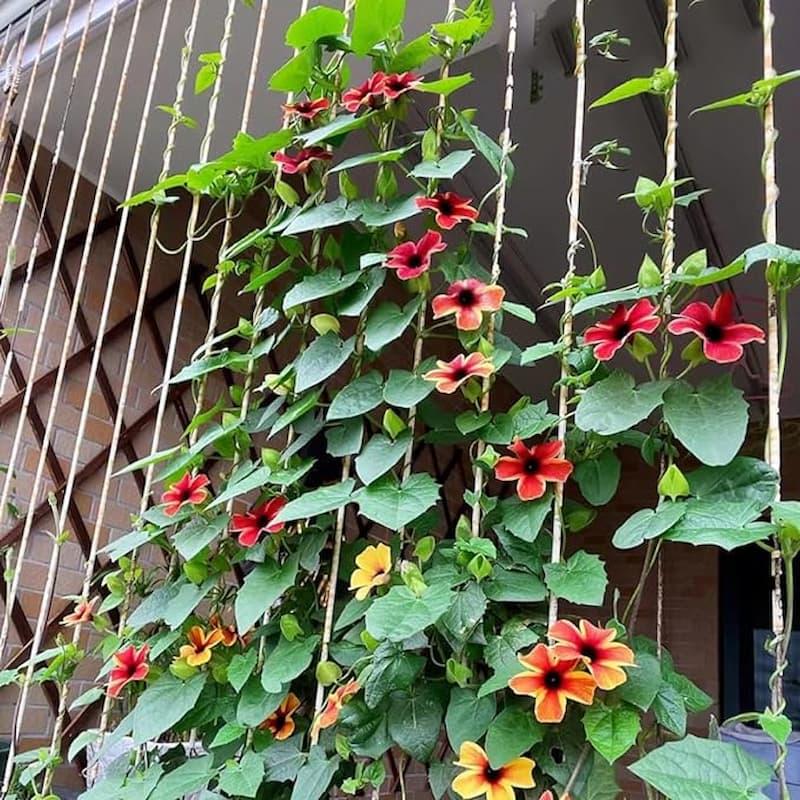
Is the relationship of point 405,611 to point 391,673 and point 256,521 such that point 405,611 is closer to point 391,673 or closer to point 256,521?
point 391,673

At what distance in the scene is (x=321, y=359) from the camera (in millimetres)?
905

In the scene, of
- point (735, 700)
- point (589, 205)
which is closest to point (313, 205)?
point (589, 205)

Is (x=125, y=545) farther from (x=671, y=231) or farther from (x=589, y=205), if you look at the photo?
(x=589, y=205)

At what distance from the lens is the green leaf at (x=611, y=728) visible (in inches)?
24.0

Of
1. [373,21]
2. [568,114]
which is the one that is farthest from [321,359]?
[568,114]

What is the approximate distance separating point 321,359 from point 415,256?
157 mm

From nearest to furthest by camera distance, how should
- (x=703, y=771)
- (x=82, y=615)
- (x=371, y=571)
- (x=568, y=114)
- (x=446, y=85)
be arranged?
(x=703, y=771) → (x=371, y=571) → (x=446, y=85) → (x=82, y=615) → (x=568, y=114)

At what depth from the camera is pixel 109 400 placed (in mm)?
1972

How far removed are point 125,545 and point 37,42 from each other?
1.24 meters

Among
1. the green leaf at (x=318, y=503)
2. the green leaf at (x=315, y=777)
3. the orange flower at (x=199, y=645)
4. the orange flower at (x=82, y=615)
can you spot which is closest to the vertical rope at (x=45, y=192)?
the orange flower at (x=82, y=615)

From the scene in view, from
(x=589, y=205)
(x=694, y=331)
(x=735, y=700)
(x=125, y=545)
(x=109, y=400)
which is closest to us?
(x=694, y=331)

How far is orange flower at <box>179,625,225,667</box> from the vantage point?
0.88m

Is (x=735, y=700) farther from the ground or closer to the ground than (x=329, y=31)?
closer to the ground

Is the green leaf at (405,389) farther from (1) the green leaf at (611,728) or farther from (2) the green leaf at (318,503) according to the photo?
(1) the green leaf at (611,728)
